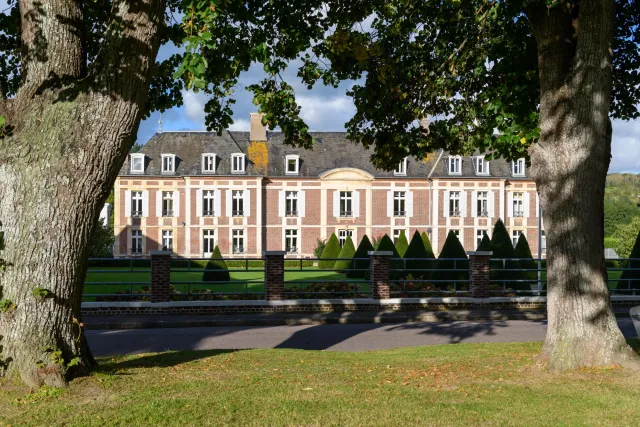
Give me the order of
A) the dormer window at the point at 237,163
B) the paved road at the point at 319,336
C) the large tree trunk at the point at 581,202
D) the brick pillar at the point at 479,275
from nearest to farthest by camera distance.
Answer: the large tree trunk at the point at 581,202 < the paved road at the point at 319,336 < the brick pillar at the point at 479,275 < the dormer window at the point at 237,163

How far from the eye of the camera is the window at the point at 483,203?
51594 millimetres

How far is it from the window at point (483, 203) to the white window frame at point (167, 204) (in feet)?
76.9

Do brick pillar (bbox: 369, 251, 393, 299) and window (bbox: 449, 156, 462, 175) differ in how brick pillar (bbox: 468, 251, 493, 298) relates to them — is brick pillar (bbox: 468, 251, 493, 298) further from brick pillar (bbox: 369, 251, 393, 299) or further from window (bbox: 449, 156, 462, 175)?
window (bbox: 449, 156, 462, 175)

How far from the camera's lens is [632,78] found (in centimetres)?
1109

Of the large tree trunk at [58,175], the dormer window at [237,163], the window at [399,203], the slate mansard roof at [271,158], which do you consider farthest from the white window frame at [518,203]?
the large tree trunk at [58,175]

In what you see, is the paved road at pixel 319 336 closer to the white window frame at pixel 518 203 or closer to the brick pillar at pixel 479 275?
the brick pillar at pixel 479 275

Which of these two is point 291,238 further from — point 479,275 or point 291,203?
point 479,275

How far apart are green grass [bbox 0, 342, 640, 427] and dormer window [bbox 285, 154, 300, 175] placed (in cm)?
4214

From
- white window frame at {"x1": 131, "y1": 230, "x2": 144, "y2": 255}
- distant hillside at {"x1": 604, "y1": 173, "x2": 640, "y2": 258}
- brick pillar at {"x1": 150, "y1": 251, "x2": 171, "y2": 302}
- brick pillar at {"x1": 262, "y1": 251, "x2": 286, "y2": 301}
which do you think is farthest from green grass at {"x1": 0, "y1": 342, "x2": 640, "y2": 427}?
white window frame at {"x1": 131, "y1": 230, "x2": 144, "y2": 255}

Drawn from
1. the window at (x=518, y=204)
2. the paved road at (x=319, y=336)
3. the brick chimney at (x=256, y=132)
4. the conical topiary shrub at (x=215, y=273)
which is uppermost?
the brick chimney at (x=256, y=132)

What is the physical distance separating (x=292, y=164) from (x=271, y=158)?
1.75 m

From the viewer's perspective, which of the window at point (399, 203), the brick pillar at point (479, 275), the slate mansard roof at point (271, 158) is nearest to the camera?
the brick pillar at point (479, 275)

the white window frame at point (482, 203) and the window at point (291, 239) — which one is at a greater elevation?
the white window frame at point (482, 203)

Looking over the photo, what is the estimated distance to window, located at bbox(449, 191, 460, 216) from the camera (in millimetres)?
51438
